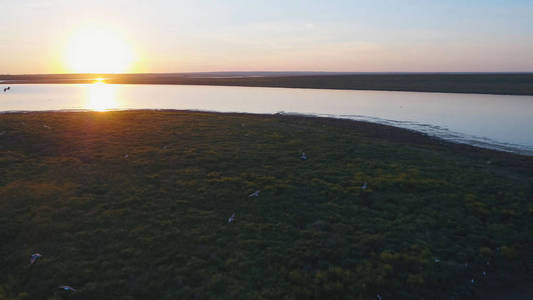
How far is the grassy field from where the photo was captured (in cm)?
870

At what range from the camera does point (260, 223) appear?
38.4 ft

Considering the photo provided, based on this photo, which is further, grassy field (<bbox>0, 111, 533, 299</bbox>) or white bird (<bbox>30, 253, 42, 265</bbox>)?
white bird (<bbox>30, 253, 42, 265</bbox>)

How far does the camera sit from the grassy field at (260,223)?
343 inches

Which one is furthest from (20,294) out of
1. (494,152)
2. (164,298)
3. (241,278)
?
(494,152)

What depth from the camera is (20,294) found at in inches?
315

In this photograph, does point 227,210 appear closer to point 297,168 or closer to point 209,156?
point 297,168

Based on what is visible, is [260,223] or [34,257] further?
[260,223]

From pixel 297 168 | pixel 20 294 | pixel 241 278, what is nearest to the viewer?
pixel 20 294

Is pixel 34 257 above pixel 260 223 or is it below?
below

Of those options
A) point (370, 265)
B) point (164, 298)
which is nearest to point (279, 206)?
point (370, 265)

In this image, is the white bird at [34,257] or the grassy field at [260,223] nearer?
the grassy field at [260,223]

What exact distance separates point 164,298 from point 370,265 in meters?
5.58

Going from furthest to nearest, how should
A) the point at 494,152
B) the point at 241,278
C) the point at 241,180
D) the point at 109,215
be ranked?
the point at 494,152 < the point at 241,180 < the point at 109,215 < the point at 241,278

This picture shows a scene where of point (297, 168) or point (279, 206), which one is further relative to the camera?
point (297, 168)
